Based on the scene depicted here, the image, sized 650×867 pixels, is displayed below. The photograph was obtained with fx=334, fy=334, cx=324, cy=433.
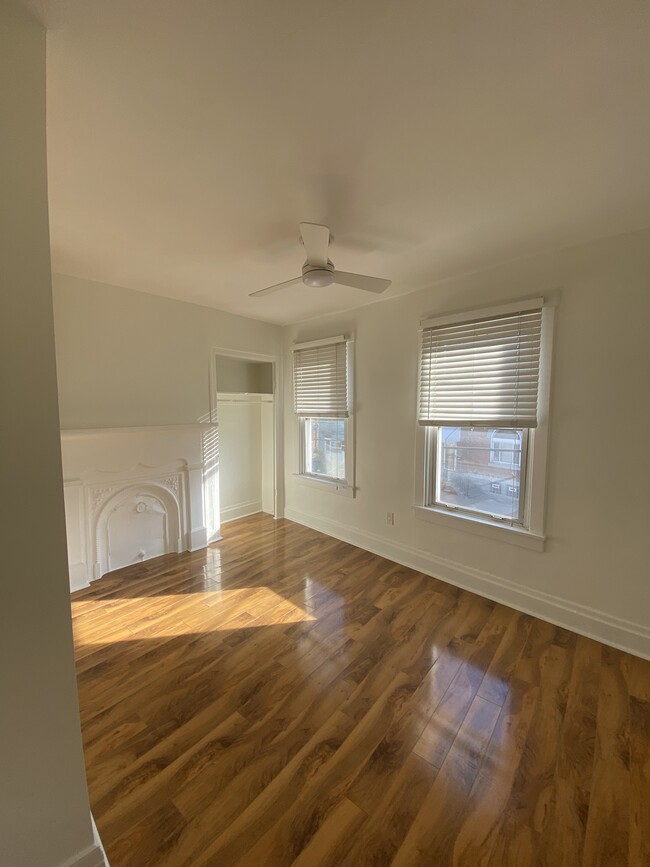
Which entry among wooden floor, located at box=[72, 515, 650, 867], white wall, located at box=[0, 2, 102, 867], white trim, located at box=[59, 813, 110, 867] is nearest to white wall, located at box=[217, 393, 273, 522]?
wooden floor, located at box=[72, 515, 650, 867]

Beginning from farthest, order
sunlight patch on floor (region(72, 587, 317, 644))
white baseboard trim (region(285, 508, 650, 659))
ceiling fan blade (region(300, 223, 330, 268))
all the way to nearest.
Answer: sunlight patch on floor (region(72, 587, 317, 644)) < white baseboard trim (region(285, 508, 650, 659)) < ceiling fan blade (region(300, 223, 330, 268))

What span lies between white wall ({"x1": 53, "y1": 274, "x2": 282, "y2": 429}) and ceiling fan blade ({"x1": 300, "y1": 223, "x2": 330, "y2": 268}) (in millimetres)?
2022

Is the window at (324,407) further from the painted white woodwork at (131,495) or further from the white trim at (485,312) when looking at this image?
the painted white woodwork at (131,495)

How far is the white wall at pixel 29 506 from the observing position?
0.84 metres

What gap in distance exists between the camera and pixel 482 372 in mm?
2537

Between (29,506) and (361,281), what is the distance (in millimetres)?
1875

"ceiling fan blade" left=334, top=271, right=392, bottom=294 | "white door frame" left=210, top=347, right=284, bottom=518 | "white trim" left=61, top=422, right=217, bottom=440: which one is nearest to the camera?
"ceiling fan blade" left=334, top=271, right=392, bottom=294

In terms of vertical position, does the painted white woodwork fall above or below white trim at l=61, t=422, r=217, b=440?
below

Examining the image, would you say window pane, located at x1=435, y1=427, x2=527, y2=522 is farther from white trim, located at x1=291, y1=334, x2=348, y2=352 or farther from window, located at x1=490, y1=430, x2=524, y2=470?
white trim, located at x1=291, y1=334, x2=348, y2=352

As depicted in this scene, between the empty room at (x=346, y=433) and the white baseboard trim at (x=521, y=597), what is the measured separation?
0.07 ft

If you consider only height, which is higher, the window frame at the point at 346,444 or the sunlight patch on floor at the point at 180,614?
the window frame at the point at 346,444

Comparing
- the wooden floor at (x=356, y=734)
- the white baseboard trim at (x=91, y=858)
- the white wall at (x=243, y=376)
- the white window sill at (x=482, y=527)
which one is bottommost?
the wooden floor at (x=356, y=734)

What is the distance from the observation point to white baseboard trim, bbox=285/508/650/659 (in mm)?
2059

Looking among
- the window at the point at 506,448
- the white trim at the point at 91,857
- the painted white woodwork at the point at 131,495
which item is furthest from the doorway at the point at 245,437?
the white trim at the point at 91,857
